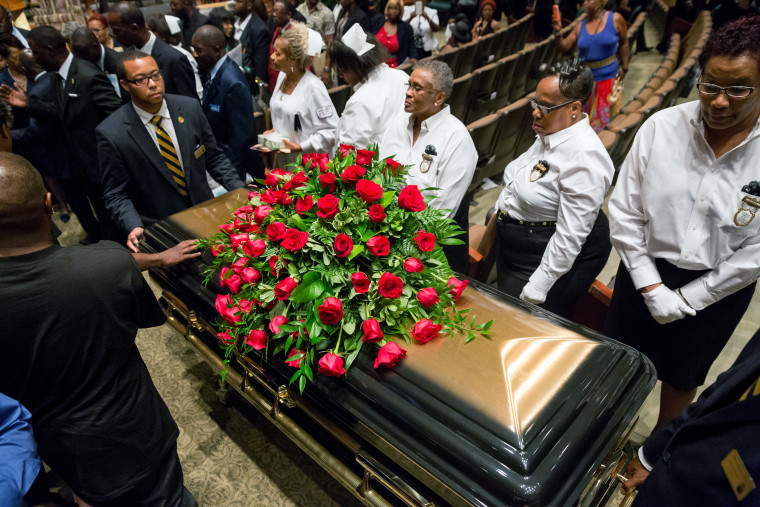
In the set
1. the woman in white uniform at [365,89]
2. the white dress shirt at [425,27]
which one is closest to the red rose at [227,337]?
the woman in white uniform at [365,89]

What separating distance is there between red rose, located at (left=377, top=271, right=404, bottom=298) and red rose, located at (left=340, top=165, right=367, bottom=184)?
1.30 ft

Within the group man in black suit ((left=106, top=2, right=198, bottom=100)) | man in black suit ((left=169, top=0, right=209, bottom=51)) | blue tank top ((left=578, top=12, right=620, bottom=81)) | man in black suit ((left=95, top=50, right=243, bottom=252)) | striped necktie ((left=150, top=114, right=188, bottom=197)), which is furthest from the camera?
man in black suit ((left=169, top=0, right=209, bottom=51))

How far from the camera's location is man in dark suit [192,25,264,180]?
278cm

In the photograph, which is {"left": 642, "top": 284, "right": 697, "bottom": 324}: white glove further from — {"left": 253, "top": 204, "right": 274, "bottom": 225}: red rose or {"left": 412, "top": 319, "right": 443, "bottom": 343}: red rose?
{"left": 253, "top": 204, "right": 274, "bottom": 225}: red rose

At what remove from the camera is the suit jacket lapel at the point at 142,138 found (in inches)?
77.6

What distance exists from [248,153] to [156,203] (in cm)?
97

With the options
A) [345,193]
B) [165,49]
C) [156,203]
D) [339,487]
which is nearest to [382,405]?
[345,193]

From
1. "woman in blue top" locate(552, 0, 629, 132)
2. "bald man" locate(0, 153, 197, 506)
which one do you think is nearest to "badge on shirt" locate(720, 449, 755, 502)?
"bald man" locate(0, 153, 197, 506)

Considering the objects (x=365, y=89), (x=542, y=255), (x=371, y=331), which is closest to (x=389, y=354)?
(x=371, y=331)

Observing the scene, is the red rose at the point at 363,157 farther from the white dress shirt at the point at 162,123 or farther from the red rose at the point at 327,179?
the white dress shirt at the point at 162,123

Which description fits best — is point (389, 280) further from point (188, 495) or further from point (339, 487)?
point (188, 495)

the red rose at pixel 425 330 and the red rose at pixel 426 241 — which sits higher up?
the red rose at pixel 426 241

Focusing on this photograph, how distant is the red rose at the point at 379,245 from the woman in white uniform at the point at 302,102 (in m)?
1.67

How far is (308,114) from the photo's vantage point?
9.08 ft
